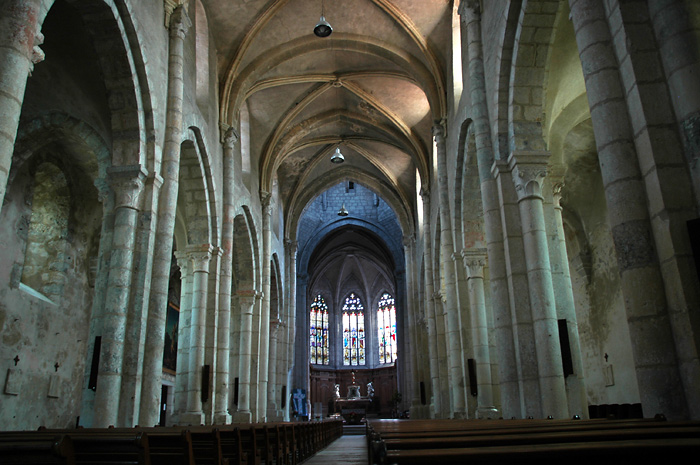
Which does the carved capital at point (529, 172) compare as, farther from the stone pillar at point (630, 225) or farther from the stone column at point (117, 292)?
the stone column at point (117, 292)

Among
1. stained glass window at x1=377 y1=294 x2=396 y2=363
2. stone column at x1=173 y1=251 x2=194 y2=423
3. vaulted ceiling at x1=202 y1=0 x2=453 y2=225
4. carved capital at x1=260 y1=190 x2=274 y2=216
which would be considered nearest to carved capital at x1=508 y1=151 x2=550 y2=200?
vaulted ceiling at x1=202 y1=0 x2=453 y2=225

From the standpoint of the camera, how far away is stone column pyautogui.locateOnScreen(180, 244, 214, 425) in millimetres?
12477

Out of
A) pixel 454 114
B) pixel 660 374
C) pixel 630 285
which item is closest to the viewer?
pixel 660 374

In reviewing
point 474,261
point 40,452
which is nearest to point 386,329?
point 474,261

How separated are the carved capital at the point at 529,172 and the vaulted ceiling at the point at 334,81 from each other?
6.84m

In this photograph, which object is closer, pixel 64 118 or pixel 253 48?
pixel 64 118

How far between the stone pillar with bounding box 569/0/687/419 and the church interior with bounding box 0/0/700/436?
21mm

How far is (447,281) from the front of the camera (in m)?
14.6

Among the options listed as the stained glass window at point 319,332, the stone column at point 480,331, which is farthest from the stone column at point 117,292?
the stained glass window at point 319,332

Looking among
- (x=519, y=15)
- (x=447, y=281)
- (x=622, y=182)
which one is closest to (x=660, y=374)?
(x=622, y=182)

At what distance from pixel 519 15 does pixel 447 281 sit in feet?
24.3

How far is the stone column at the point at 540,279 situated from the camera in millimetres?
7961

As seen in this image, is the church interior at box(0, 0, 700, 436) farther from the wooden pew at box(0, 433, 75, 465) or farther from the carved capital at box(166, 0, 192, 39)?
Result: the wooden pew at box(0, 433, 75, 465)

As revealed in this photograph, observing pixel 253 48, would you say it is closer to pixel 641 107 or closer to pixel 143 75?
pixel 143 75
